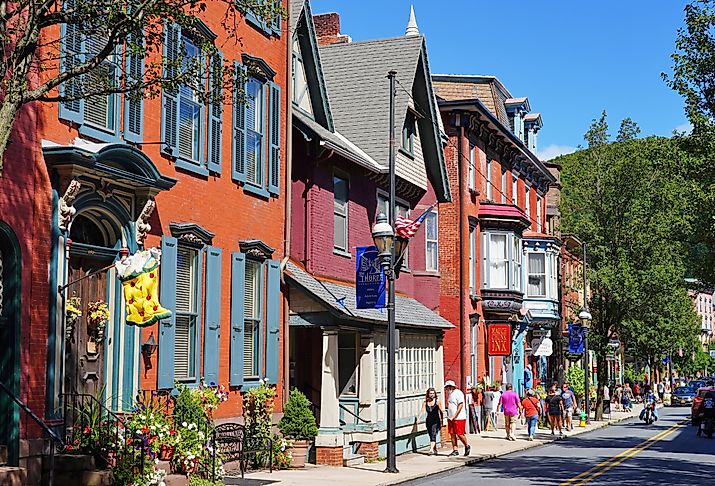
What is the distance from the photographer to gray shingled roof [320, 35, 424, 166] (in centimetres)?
2689

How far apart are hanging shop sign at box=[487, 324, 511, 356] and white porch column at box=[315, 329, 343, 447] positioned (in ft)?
56.4

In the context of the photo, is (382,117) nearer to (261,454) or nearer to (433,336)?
(433,336)

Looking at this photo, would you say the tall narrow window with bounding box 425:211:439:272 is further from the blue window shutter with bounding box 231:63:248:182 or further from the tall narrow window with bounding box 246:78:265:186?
the blue window shutter with bounding box 231:63:248:182

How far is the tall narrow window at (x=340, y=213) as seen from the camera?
24406 millimetres

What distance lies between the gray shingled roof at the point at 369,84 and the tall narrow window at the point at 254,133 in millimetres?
6059

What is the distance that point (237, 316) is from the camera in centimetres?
1956

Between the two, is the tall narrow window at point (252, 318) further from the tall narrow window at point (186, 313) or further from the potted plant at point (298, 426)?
the tall narrow window at point (186, 313)

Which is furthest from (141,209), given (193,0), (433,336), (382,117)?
(433,336)

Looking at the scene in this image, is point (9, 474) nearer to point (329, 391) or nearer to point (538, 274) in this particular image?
→ point (329, 391)

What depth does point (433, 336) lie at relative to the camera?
28.4m

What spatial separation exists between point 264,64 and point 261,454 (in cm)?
791

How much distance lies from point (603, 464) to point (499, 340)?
50.0 ft

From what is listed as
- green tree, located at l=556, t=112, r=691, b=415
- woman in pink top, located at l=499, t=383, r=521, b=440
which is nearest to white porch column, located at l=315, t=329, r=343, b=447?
woman in pink top, located at l=499, t=383, r=521, b=440

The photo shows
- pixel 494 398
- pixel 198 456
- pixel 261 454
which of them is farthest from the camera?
pixel 494 398
